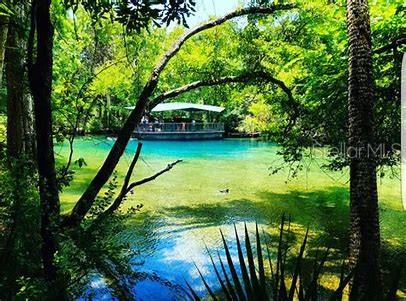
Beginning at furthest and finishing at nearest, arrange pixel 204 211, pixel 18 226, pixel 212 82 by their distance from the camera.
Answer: pixel 204 211
pixel 212 82
pixel 18 226

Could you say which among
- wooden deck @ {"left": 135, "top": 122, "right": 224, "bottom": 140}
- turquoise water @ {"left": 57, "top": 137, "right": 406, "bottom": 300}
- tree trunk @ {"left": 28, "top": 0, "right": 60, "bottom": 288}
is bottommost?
turquoise water @ {"left": 57, "top": 137, "right": 406, "bottom": 300}

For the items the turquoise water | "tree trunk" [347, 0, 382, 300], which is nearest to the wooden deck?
the turquoise water

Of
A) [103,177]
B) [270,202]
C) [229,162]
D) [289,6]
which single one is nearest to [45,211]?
[103,177]

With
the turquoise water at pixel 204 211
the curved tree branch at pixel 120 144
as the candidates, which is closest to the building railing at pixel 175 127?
the turquoise water at pixel 204 211

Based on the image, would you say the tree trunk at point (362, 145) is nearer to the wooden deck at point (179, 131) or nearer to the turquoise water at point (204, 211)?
the turquoise water at point (204, 211)

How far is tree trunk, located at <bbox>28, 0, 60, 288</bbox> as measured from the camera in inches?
72.8

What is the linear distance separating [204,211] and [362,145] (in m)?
5.55

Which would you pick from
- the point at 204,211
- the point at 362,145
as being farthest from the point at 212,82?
the point at 204,211

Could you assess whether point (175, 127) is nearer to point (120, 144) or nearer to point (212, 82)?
point (212, 82)

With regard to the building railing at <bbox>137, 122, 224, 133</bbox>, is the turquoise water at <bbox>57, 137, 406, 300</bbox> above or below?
below

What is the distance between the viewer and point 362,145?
374 centimetres

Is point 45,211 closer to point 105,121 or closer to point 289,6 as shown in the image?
point 105,121

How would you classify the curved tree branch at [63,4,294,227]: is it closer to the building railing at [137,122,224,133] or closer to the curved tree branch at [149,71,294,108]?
the curved tree branch at [149,71,294,108]

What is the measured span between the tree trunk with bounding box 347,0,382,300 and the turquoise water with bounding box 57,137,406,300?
70.4 inches
